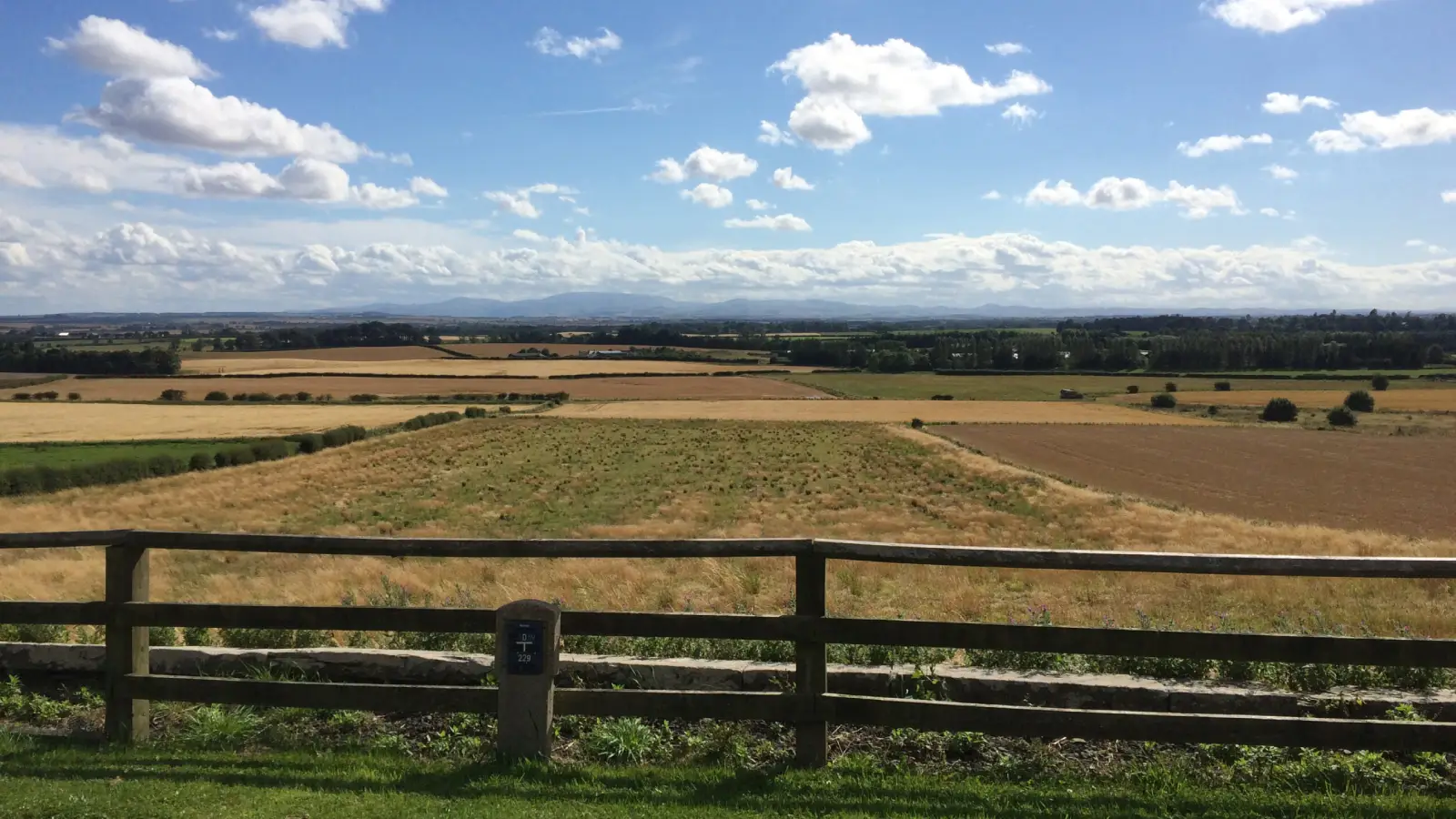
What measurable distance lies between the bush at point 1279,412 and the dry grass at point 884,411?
6241 millimetres

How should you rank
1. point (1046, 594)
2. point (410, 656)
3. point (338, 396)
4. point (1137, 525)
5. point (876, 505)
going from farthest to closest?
1. point (338, 396)
2. point (876, 505)
3. point (1137, 525)
4. point (1046, 594)
5. point (410, 656)

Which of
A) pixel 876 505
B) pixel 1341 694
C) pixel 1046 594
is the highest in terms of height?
pixel 1341 694

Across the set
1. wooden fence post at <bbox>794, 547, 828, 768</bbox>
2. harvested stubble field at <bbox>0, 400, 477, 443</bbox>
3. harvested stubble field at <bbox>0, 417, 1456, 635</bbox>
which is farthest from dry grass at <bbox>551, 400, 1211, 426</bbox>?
wooden fence post at <bbox>794, 547, 828, 768</bbox>

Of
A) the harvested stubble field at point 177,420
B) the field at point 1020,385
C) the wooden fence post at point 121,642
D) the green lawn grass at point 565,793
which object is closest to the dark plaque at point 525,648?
the green lawn grass at point 565,793

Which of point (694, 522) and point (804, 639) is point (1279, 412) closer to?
point (694, 522)

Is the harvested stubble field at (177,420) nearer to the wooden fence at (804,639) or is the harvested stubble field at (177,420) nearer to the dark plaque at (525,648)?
the wooden fence at (804,639)

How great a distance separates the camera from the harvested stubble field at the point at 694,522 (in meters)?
9.47

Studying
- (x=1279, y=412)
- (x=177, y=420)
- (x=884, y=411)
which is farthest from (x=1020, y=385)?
(x=177, y=420)

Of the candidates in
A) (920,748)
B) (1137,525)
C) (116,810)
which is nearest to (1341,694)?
(920,748)

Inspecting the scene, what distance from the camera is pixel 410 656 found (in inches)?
229

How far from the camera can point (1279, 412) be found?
3004 inches

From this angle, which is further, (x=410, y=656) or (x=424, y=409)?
(x=424, y=409)

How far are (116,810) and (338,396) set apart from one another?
9077 centimetres

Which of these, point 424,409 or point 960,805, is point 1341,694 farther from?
point 424,409
